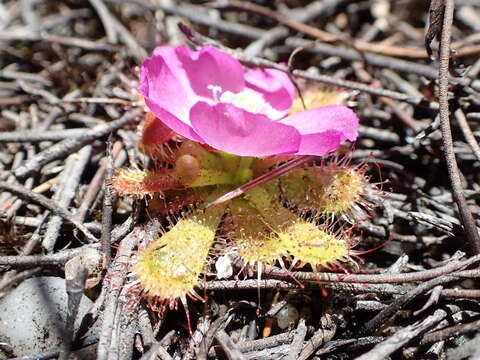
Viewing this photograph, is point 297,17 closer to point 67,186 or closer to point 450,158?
point 450,158

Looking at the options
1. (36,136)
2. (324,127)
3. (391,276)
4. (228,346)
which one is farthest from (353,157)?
(36,136)

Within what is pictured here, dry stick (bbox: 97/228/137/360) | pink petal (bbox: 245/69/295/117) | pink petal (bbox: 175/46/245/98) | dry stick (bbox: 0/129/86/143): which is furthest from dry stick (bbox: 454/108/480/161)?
dry stick (bbox: 0/129/86/143)

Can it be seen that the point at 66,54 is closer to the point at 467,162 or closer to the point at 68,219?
the point at 68,219

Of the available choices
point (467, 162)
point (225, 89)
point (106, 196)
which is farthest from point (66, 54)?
point (467, 162)

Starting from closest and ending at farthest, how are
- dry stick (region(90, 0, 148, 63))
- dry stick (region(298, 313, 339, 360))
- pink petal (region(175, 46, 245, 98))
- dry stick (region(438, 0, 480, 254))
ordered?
dry stick (region(298, 313, 339, 360)) → dry stick (region(438, 0, 480, 254)) → pink petal (region(175, 46, 245, 98)) → dry stick (region(90, 0, 148, 63))

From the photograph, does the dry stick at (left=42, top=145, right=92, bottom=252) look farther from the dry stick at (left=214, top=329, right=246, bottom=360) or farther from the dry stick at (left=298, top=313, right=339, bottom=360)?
the dry stick at (left=298, top=313, right=339, bottom=360)
